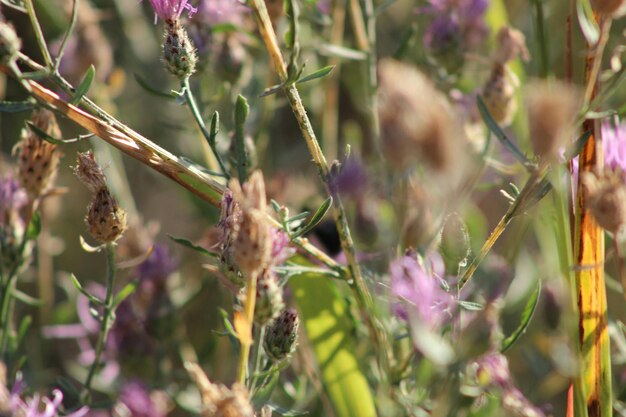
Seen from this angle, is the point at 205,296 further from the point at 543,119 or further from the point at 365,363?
the point at 543,119

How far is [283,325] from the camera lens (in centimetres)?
58

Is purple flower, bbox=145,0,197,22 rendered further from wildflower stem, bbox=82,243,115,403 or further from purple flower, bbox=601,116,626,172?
purple flower, bbox=601,116,626,172

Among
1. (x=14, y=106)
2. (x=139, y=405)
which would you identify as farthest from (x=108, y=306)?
(x=14, y=106)

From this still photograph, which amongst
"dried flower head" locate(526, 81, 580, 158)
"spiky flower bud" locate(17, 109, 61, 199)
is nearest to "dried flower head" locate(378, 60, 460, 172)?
"dried flower head" locate(526, 81, 580, 158)

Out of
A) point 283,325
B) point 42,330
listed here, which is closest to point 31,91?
point 283,325

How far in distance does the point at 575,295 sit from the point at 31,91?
42 cm

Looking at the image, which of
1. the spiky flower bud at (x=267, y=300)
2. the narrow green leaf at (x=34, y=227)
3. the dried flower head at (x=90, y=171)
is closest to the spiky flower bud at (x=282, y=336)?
the spiky flower bud at (x=267, y=300)

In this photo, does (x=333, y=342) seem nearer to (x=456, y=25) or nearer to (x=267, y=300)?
(x=267, y=300)

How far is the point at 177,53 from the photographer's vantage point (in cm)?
59

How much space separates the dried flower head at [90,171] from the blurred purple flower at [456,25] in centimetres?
45

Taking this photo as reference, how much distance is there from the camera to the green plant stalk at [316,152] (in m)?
0.56

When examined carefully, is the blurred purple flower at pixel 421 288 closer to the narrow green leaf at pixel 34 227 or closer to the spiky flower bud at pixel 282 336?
the spiky flower bud at pixel 282 336

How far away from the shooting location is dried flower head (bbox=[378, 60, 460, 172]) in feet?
1.09

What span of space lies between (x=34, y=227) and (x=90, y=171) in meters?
0.17
